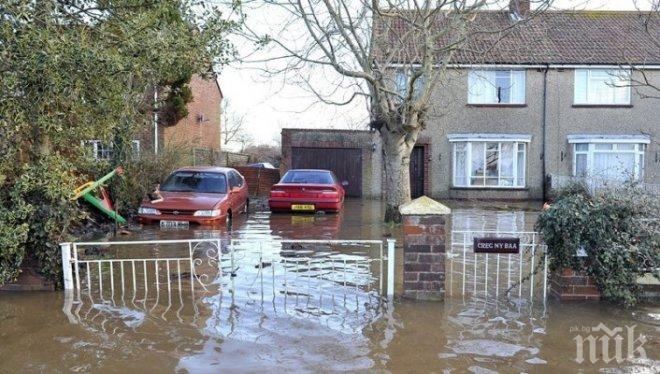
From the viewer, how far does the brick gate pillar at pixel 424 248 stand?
5996 mm

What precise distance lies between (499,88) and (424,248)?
18.5 meters

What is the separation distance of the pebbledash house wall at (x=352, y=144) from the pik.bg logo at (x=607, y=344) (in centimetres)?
1803

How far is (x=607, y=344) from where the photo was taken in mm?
4926

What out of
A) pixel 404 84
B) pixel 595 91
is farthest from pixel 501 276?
pixel 595 91

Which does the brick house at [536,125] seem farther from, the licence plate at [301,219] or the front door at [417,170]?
the licence plate at [301,219]

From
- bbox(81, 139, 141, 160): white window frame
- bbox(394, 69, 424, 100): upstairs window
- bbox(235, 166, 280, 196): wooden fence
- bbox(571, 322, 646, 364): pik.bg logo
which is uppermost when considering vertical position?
bbox(394, 69, 424, 100): upstairs window

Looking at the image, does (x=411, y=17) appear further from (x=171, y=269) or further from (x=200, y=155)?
(x=200, y=155)

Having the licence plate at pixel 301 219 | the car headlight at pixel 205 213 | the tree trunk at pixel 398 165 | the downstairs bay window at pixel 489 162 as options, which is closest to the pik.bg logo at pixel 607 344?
the tree trunk at pixel 398 165

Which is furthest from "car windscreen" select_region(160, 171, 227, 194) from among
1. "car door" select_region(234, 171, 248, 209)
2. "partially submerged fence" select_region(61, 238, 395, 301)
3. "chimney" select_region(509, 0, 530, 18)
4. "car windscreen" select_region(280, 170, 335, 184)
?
"chimney" select_region(509, 0, 530, 18)

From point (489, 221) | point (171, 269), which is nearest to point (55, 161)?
point (171, 269)

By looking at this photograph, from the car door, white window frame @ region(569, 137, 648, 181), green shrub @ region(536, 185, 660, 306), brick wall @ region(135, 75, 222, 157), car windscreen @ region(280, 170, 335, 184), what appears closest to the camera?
green shrub @ region(536, 185, 660, 306)

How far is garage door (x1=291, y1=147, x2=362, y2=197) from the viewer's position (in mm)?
23734

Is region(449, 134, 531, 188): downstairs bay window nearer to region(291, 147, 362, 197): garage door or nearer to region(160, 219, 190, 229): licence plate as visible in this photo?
region(291, 147, 362, 197): garage door

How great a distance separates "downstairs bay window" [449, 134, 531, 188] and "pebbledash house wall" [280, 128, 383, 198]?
3.04 metres
